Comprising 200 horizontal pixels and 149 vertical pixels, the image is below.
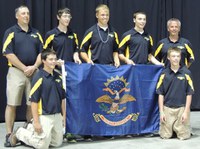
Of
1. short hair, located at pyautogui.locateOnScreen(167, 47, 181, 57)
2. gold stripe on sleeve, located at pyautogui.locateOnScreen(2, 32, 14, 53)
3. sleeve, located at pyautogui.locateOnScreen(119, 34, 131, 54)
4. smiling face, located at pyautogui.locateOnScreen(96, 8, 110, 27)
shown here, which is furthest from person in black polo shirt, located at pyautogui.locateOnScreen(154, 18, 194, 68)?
gold stripe on sleeve, located at pyautogui.locateOnScreen(2, 32, 14, 53)

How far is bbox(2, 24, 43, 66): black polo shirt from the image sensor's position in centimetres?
425

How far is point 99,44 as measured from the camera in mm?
4551

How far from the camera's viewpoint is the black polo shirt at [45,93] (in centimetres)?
404

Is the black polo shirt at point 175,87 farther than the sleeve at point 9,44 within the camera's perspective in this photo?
Yes

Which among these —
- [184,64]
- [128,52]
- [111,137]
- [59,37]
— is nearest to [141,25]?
[128,52]

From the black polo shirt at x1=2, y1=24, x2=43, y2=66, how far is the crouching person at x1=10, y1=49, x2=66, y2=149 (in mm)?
239

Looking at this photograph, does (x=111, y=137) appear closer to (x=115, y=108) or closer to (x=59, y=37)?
(x=115, y=108)

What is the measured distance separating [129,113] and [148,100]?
0.31 meters

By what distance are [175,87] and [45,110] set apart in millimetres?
1609

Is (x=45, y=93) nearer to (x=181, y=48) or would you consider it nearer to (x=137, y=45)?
(x=137, y=45)

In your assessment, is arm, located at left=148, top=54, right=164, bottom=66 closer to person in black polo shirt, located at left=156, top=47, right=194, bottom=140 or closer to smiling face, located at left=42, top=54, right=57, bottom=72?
person in black polo shirt, located at left=156, top=47, right=194, bottom=140

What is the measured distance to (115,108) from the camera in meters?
4.51

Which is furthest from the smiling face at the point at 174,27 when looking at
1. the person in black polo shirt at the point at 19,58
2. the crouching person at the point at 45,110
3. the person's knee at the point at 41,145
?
the person's knee at the point at 41,145

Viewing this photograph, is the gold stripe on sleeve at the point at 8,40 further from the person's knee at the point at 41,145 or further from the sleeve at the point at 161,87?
the sleeve at the point at 161,87
